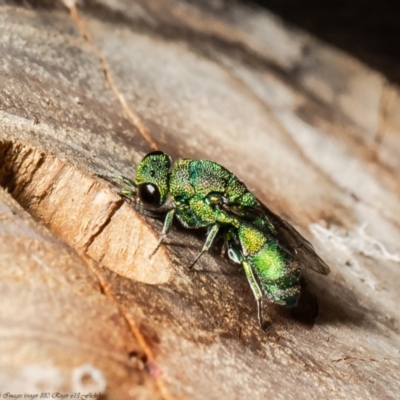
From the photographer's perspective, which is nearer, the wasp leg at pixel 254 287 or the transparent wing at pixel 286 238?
the wasp leg at pixel 254 287

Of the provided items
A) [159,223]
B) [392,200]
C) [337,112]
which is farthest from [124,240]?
[337,112]

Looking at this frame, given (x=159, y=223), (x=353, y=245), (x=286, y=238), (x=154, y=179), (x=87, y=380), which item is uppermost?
(x=353, y=245)

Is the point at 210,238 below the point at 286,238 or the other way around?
below

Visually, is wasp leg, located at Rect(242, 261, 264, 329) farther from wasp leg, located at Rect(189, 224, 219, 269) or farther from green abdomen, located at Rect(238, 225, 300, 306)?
wasp leg, located at Rect(189, 224, 219, 269)

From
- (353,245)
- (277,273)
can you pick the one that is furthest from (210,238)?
(353,245)

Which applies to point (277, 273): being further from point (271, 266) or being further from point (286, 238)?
point (286, 238)

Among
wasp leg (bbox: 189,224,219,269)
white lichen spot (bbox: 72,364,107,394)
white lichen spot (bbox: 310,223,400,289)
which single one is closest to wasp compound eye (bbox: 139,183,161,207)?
wasp leg (bbox: 189,224,219,269)

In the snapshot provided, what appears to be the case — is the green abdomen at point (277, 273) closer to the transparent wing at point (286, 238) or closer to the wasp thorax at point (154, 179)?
the transparent wing at point (286, 238)

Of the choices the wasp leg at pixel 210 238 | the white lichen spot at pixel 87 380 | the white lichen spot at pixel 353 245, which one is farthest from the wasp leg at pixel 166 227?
the white lichen spot at pixel 353 245
